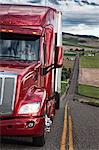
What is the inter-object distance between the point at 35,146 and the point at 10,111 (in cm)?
122

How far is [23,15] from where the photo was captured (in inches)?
453

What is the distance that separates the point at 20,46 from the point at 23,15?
0.99 metres

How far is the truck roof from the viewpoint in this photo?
1120 centimetres

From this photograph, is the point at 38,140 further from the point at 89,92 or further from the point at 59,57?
the point at 89,92

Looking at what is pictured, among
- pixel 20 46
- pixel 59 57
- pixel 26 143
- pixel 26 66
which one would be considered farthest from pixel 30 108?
pixel 20 46

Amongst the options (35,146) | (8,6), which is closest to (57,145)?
(35,146)

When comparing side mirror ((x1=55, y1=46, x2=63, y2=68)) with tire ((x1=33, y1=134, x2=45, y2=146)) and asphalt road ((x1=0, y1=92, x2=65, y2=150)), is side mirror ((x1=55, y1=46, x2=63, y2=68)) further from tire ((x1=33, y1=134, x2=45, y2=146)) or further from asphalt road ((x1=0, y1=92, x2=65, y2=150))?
tire ((x1=33, y1=134, x2=45, y2=146))

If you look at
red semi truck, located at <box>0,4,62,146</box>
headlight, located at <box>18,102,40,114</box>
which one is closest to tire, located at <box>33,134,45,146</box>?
red semi truck, located at <box>0,4,62,146</box>

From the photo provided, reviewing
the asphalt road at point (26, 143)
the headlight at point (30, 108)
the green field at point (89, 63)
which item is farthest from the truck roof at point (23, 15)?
the green field at point (89, 63)

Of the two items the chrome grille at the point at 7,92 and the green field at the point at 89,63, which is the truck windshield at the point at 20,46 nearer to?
the chrome grille at the point at 7,92

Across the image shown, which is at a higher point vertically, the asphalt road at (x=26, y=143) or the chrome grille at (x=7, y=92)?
the chrome grille at (x=7, y=92)

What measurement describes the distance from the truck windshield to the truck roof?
0.35 metres

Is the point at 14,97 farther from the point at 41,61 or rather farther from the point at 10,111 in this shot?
the point at 41,61

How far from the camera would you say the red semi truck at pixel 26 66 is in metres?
9.18
